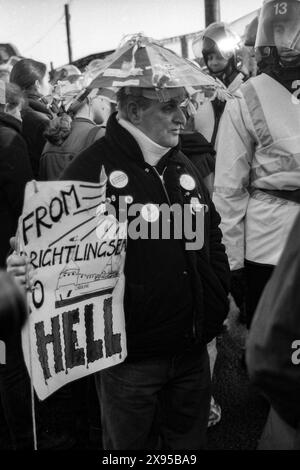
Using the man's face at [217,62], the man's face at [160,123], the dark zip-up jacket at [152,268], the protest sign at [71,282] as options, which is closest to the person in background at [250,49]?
the man's face at [217,62]

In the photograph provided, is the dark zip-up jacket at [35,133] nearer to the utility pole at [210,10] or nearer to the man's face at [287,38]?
the man's face at [287,38]

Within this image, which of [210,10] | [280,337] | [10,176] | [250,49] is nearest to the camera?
[280,337]

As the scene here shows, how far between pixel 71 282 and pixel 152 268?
323mm

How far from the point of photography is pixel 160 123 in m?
2.31

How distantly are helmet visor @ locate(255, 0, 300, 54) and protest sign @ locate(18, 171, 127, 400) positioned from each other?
140cm

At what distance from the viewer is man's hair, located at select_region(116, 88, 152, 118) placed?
2316mm

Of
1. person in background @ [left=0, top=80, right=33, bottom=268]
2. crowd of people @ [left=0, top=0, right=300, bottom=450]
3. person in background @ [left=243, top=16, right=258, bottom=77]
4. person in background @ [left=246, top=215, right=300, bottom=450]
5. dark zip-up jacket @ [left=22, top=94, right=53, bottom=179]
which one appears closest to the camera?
person in background @ [left=246, top=215, right=300, bottom=450]

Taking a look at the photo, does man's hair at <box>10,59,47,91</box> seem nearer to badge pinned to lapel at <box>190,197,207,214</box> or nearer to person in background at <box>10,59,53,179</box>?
person in background at <box>10,59,53,179</box>

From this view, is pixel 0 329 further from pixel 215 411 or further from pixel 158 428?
pixel 215 411

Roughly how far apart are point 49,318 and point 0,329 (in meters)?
1.27

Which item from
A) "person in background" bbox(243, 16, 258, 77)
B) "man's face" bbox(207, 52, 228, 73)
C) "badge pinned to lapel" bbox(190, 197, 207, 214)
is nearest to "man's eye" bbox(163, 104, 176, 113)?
"badge pinned to lapel" bbox(190, 197, 207, 214)

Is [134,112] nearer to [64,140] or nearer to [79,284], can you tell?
[79,284]

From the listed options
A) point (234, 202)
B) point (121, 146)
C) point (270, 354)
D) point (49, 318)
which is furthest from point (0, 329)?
point (234, 202)

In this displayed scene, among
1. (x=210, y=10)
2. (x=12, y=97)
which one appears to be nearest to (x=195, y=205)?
(x=12, y=97)
